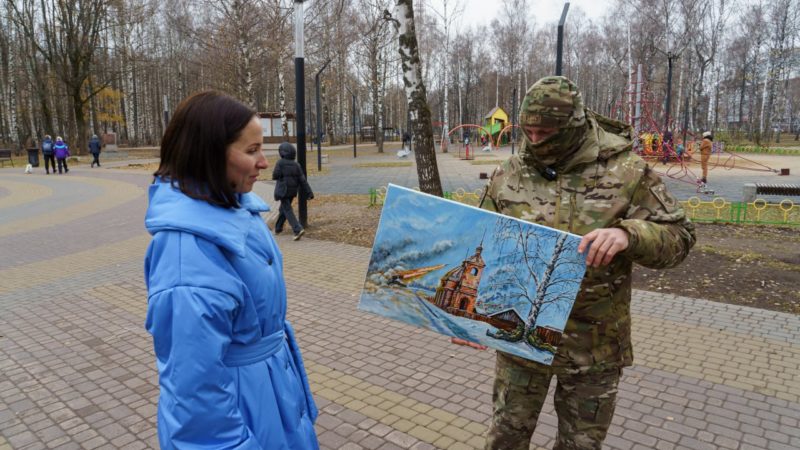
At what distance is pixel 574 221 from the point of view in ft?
7.10

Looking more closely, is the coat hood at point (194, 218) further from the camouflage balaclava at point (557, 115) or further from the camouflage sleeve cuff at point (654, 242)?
the camouflage sleeve cuff at point (654, 242)

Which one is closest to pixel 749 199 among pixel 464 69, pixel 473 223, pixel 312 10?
pixel 473 223

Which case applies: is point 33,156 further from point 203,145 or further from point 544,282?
point 544,282

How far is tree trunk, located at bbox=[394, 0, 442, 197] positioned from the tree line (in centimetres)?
1488

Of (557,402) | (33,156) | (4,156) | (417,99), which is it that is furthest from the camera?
(4,156)

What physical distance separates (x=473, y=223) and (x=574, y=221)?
0.41 m

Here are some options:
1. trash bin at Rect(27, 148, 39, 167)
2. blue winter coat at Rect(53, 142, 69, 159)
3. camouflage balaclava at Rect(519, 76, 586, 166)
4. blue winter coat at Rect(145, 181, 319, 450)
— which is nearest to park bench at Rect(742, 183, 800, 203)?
camouflage balaclava at Rect(519, 76, 586, 166)

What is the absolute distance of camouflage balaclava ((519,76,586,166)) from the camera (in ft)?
6.82

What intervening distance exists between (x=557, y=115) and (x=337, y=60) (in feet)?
136

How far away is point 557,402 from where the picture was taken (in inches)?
91.6

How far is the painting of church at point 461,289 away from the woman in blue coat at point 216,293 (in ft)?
2.08

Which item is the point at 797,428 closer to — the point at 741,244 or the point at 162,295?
the point at 162,295

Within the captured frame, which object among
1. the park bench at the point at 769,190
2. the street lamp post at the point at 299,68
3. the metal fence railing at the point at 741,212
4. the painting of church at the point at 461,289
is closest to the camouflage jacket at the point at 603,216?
the painting of church at the point at 461,289

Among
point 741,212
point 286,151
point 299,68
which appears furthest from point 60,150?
point 741,212
